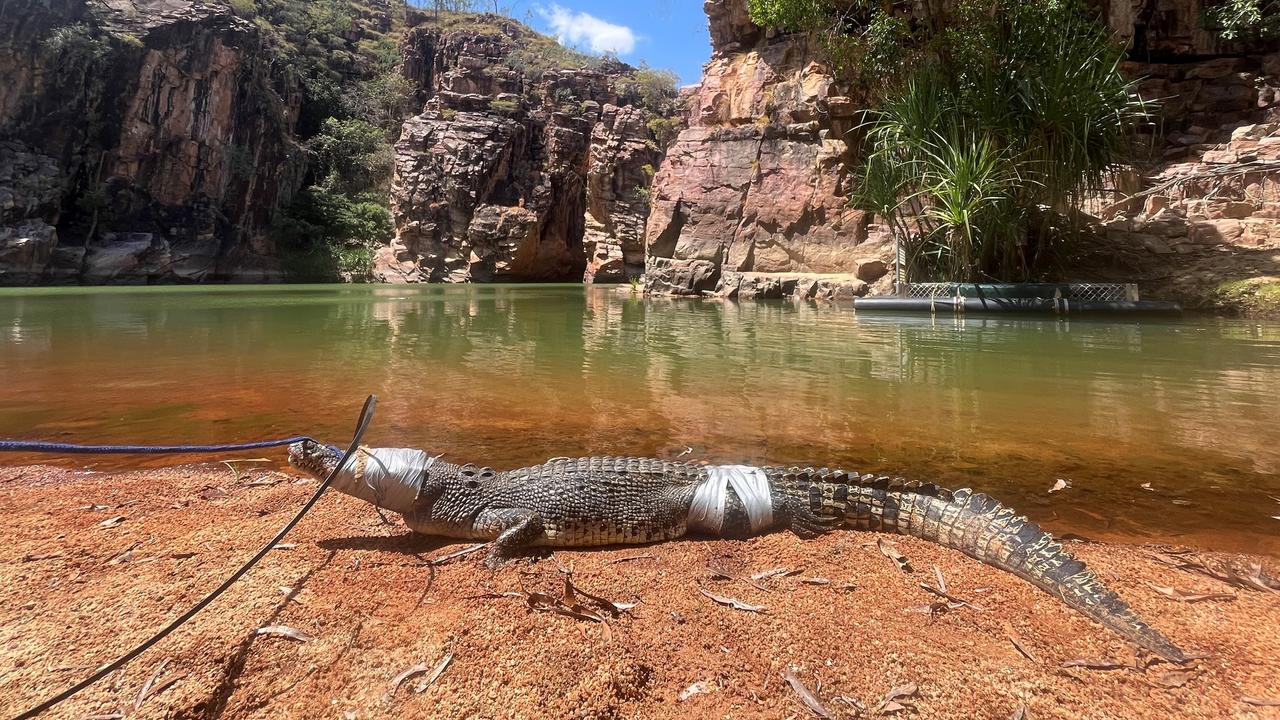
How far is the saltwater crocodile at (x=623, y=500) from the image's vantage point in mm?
2600

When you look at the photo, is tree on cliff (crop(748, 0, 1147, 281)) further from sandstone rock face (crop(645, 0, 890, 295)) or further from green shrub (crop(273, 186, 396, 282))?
green shrub (crop(273, 186, 396, 282))

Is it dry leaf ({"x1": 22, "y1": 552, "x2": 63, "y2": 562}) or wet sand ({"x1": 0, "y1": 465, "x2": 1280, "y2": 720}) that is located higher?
dry leaf ({"x1": 22, "y1": 552, "x2": 63, "y2": 562})

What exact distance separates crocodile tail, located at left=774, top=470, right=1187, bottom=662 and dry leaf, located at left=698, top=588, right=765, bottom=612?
78cm

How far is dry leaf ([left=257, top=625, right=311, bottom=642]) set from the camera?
1.80 meters

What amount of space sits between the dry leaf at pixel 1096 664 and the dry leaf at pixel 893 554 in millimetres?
624

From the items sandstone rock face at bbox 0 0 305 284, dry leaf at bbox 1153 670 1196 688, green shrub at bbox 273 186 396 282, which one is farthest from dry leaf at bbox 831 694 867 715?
green shrub at bbox 273 186 396 282

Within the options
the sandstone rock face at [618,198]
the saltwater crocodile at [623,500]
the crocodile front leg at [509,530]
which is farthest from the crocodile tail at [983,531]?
the sandstone rock face at [618,198]

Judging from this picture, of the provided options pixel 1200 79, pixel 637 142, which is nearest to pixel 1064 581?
pixel 1200 79

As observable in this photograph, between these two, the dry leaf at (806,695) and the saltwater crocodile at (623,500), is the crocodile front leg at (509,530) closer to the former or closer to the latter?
the saltwater crocodile at (623,500)

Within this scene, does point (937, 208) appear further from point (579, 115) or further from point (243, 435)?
point (579, 115)

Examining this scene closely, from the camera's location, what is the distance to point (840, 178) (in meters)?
18.0

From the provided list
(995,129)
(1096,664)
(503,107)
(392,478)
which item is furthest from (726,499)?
(503,107)

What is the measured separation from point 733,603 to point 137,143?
44.6 m

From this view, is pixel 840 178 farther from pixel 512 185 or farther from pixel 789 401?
pixel 512 185
